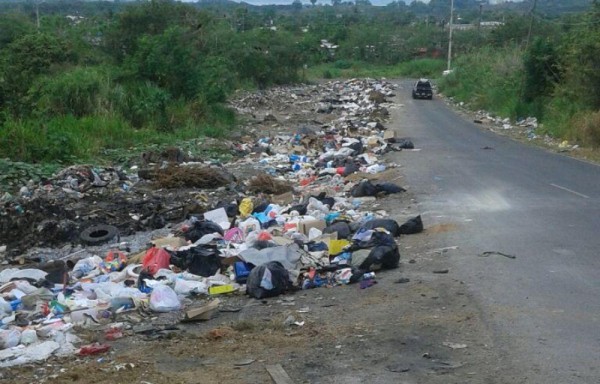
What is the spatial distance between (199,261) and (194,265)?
0.08 metres

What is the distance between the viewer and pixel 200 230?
37.0ft

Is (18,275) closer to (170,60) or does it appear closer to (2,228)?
(2,228)

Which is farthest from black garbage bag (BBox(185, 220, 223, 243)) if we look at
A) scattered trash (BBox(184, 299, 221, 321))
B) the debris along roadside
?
scattered trash (BBox(184, 299, 221, 321))

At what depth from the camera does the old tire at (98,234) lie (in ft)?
39.5

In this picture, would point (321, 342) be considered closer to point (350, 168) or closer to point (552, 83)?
point (350, 168)

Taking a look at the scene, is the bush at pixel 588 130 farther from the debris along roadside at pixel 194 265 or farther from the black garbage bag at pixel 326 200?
the black garbage bag at pixel 326 200

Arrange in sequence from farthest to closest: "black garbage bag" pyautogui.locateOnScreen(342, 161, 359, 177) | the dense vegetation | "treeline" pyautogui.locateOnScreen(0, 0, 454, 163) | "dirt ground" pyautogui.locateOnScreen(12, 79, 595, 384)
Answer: the dense vegetation → "treeline" pyautogui.locateOnScreen(0, 0, 454, 163) → "black garbage bag" pyautogui.locateOnScreen(342, 161, 359, 177) → "dirt ground" pyautogui.locateOnScreen(12, 79, 595, 384)

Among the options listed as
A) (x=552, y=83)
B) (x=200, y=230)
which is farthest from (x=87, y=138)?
(x=552, y=83)

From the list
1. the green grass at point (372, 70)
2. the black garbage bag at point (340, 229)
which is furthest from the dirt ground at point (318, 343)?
the green grass at point (372, 70)

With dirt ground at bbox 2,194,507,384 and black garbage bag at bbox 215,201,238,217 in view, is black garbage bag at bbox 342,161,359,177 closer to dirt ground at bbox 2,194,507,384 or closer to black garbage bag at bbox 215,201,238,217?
black garbage bag at bbox 215,201,238,217

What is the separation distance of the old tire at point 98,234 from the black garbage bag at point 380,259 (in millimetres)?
4717

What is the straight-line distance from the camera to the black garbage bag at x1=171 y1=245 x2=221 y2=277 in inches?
367

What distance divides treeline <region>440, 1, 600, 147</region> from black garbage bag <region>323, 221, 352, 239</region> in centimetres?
1468

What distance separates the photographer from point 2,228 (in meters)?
12.8
